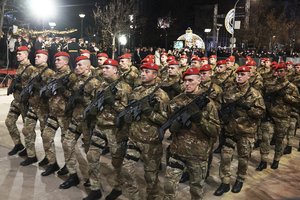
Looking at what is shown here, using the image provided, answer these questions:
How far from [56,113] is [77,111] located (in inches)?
20.1

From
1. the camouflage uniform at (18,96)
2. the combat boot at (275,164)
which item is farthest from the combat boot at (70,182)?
the combat boot at (275,164)

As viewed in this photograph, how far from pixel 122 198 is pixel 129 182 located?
0.77 m

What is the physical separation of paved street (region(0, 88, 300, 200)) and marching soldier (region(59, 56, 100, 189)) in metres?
0.29

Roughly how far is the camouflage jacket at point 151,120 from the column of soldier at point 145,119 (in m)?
0.01

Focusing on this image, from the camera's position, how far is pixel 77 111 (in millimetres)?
6184

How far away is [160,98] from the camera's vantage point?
4977mm

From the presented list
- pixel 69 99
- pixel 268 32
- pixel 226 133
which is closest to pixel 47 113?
pixel 69 99

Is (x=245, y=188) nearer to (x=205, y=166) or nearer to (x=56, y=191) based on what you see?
(x=205, y=166)

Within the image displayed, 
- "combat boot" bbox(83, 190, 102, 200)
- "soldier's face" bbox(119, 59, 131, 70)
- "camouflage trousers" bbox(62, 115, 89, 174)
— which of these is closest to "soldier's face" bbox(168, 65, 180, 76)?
"soldier's face" bbox(119, 59, 131, 70)

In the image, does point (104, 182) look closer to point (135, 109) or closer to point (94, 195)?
point (94, 195)

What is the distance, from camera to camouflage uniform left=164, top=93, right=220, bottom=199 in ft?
15.0

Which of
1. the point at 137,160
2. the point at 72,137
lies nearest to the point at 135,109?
the point at 137,160

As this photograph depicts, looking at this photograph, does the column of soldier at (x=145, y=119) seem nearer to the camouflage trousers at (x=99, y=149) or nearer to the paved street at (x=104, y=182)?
the camouflage trousers at (x=99, y=149)

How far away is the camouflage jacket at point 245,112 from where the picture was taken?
6027mm
